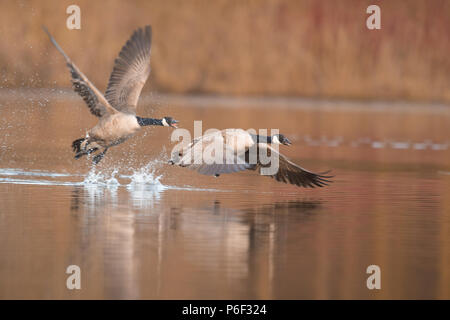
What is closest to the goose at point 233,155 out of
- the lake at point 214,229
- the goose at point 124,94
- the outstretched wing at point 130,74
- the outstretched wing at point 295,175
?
the outstretched wing at point 295,175

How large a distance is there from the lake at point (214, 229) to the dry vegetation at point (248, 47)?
41.7m

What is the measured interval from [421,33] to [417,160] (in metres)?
55.2

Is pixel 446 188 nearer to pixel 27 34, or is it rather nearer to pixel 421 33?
pixel 27 34

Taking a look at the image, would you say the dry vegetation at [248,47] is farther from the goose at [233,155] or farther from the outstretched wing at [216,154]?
the outstretched wing at [216,154]

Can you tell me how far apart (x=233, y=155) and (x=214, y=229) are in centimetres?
217

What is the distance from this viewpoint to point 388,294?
8.52 m

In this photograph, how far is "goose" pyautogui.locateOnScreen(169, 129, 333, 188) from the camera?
12.9m

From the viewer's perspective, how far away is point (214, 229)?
37.1 feet

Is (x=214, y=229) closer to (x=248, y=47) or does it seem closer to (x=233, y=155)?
(x=233, y=155)

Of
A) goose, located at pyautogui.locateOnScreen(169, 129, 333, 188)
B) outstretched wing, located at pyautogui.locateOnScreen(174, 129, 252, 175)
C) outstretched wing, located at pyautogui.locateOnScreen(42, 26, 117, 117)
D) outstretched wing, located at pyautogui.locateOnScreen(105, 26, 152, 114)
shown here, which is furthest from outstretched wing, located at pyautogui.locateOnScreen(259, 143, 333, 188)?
outstretched wing, located at pyautogui.locateOnScreen(42, 26, 117, 117)

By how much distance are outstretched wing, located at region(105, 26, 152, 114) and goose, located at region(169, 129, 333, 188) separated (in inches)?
72.3
